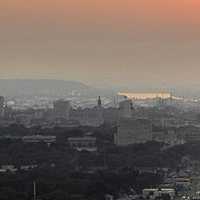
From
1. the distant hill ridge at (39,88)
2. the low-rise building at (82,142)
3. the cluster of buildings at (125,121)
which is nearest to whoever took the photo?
the low-rise building at (82,142)

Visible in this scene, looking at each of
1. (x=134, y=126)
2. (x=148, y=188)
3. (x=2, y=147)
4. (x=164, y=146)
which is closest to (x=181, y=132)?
(x=134, y=126)

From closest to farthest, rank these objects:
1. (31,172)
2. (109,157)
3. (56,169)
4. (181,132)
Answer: (31,172) < (56,169) < (109,157) < (181,132)

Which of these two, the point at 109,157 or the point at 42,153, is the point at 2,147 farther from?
the point at 109,157

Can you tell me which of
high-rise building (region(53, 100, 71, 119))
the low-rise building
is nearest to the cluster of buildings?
high-rise building (region(53, 100, 71, 119))

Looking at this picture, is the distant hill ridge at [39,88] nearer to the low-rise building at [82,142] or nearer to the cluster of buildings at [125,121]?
the cluster of buildings at [125,121]

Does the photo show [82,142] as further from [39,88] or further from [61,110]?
[39,88]

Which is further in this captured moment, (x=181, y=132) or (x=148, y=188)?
(x=181, y=132)

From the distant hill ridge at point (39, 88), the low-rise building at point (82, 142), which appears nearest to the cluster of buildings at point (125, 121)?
the low-rise building at point (82, 142)

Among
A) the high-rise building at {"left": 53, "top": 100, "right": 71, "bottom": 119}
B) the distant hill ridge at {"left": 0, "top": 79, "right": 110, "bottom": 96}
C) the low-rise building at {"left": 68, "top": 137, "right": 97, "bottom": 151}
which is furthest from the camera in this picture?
the distant hill ridge at {"left": 0, "top": 79, "right": 110, "bottom": 96}

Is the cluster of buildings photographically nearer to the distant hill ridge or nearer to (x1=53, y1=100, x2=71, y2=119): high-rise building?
(x1=53, y1=100, x2=71, y2=119): high-rise building

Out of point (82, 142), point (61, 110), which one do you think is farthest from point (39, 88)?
point (82, 142)

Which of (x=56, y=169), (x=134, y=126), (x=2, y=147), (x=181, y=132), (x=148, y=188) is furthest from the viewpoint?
(x=181, y=132)
